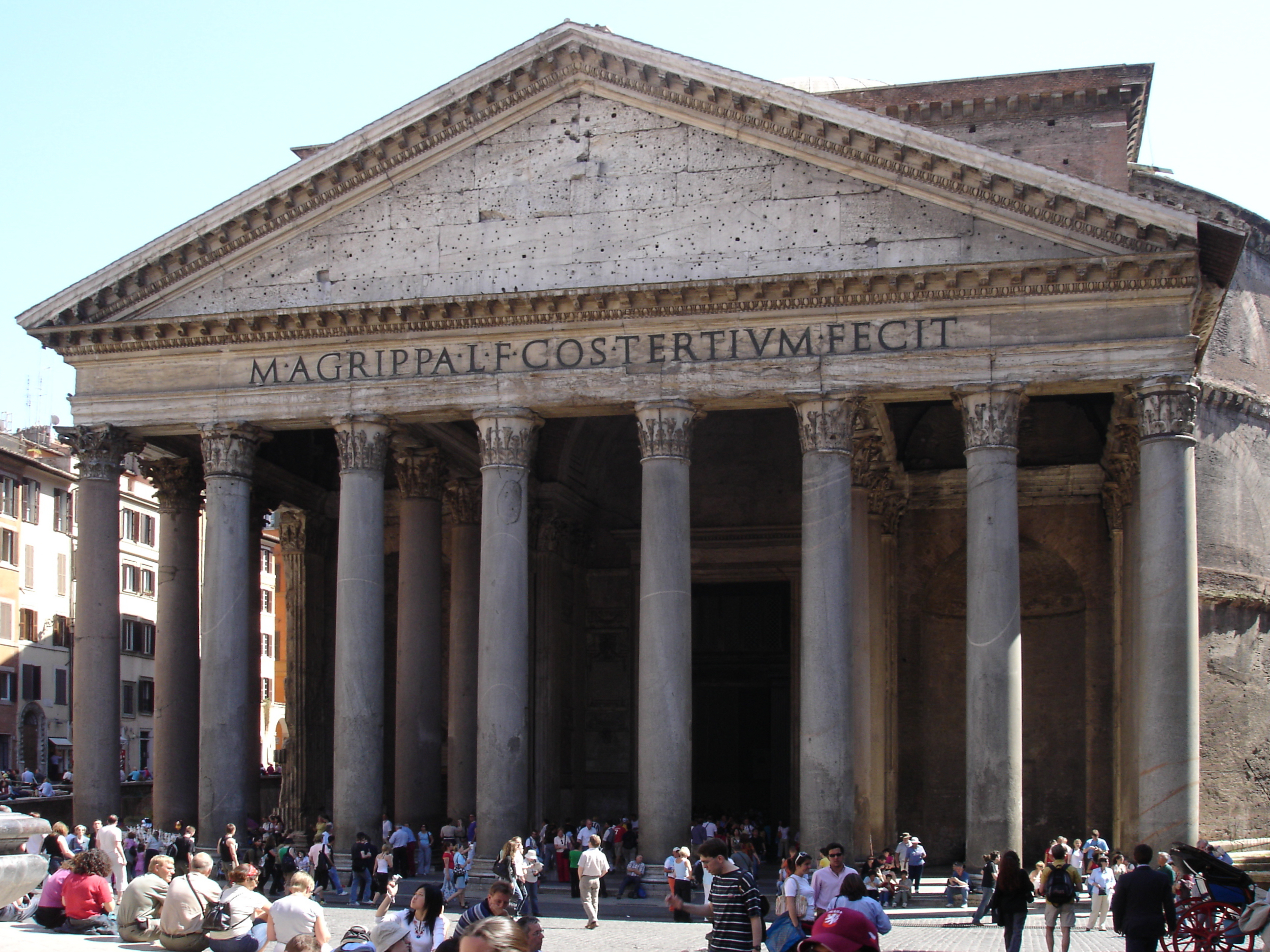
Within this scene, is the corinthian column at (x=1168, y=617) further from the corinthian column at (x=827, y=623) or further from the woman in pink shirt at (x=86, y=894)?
the woman in pink shirt at (x=86, y=894)

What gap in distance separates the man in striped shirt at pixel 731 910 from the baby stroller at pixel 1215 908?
196 inches

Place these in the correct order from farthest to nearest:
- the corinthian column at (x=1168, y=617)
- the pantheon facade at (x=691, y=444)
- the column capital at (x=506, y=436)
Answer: the column capital at (x=506, y=436) < the pantheon facade at (x=691, y=444) < the corinthian column at (x=1168, y=617)

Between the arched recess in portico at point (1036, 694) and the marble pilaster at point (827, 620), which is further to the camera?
the arched recess in portico at point (1036, 694)

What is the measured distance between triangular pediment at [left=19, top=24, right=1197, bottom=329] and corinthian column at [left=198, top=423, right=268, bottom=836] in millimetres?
2207

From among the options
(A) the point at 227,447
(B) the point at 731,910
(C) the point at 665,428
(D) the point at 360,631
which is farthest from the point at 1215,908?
(A) the point at 227,447

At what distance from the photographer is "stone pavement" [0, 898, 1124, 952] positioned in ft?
51.0

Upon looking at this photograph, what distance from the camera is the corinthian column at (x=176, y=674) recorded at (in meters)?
23.2

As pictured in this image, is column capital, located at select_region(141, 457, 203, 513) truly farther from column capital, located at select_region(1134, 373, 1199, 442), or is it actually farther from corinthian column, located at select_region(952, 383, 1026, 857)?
column capital, located at select_region(1134, 373, 1199, 442)

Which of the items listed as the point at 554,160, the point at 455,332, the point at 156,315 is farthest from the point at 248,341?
the point at 554,160

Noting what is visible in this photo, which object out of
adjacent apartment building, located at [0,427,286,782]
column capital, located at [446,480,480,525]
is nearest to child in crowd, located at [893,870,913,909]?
column capital, located at [446,480,480,525]

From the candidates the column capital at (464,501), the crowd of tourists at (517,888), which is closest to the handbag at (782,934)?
the crowd of tourists at (517,888)

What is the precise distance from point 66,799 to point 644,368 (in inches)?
588

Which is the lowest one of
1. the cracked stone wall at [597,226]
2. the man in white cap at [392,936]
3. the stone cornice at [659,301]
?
the man in white cap at [392,936]

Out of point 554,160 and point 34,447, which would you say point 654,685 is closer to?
point 554,160
